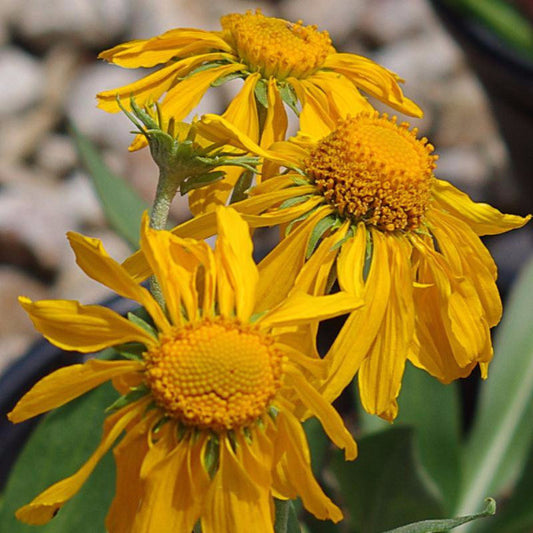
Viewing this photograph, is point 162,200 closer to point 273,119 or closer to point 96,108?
point 273,119

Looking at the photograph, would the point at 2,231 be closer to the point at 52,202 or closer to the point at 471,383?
the point at 52,202

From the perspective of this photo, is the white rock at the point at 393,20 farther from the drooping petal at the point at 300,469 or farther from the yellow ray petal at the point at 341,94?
the drooping petal at the point at 300,469

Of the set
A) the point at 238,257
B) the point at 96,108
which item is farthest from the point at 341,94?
the point at 96,108

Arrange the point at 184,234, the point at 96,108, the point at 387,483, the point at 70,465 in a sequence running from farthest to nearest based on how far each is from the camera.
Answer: the point at 96,108, the point at 387,483, the point at 70,465, the point at 184,234

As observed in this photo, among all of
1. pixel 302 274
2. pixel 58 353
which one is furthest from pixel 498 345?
pixel 302 274

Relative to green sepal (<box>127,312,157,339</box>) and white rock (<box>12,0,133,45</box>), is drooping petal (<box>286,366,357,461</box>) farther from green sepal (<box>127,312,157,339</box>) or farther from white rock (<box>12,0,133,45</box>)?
white rock (<box>12,0,133,45</box>)

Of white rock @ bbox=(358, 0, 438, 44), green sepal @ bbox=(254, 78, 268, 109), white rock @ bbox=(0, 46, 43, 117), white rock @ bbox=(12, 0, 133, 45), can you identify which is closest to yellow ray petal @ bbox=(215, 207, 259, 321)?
green sepal @ bbox=(254, 78, 268, 109)
